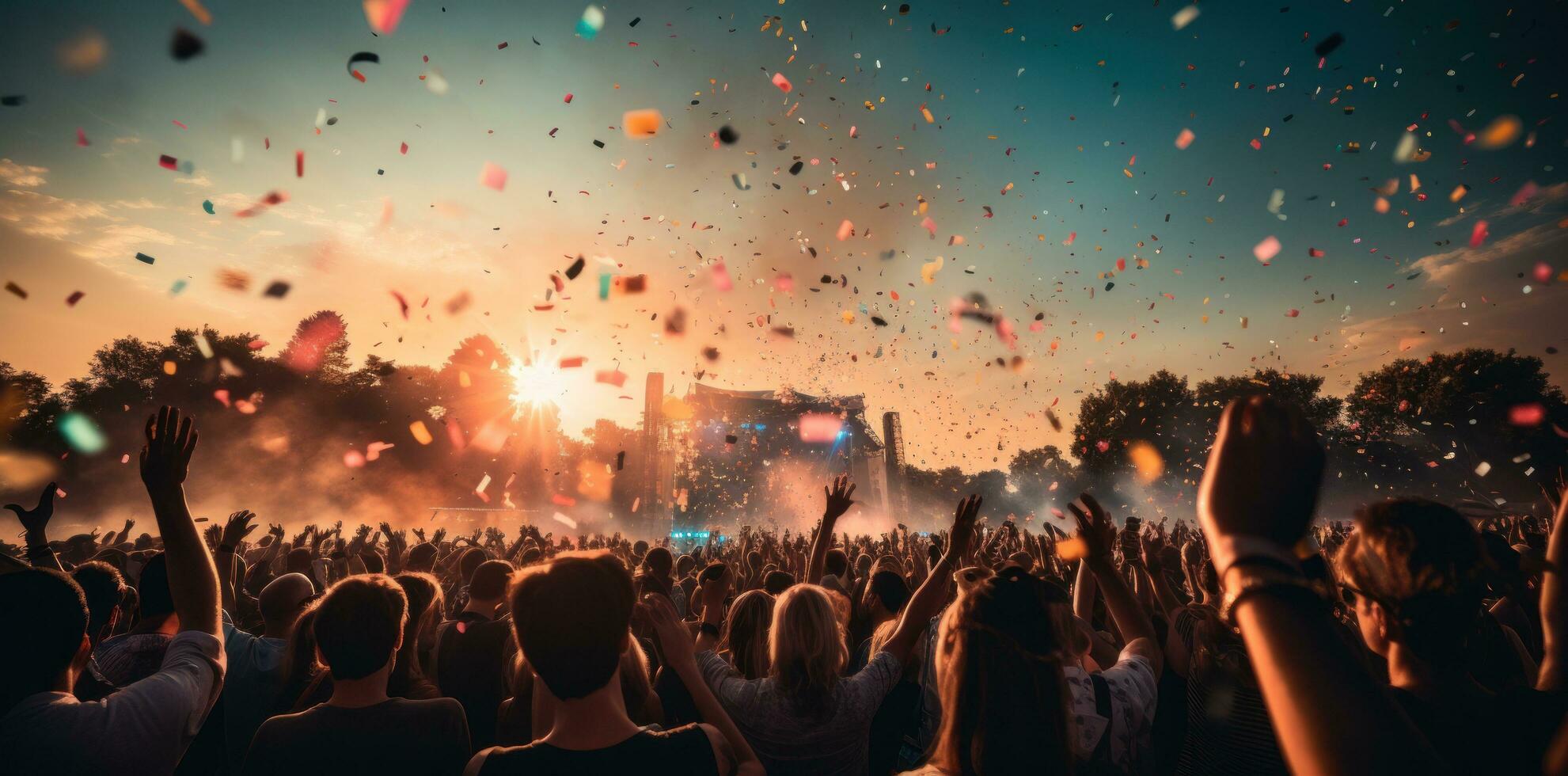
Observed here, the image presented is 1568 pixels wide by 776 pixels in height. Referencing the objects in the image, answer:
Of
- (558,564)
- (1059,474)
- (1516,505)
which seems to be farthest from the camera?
(1059,474)

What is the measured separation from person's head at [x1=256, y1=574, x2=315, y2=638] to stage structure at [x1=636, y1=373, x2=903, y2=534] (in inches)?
1866

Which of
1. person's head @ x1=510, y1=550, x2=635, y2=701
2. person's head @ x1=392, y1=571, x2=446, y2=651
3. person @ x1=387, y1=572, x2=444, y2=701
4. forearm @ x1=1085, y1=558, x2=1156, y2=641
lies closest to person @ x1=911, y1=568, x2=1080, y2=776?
person's head @ x1=510, y1=550, x2=635, y2=701

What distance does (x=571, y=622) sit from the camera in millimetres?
1955

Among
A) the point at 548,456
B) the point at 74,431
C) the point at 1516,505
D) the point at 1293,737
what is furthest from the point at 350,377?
the point at 1516,505

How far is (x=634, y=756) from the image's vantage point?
1876 mm

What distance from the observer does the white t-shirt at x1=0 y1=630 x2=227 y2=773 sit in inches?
75.0

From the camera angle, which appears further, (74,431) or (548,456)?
(548,456)

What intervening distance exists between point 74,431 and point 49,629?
143ft

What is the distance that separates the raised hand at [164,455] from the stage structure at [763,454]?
48.9 m

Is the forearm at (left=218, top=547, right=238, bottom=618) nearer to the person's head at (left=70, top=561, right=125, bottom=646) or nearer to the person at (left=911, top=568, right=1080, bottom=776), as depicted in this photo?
the person's head at (left=70, top=561, right=125, bottom=646)

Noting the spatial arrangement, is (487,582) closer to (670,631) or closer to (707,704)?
(670,631)

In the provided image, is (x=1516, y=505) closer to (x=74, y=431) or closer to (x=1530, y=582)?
(x=1530, y=582)

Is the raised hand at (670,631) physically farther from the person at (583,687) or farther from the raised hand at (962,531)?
the raised hand at (962,531)

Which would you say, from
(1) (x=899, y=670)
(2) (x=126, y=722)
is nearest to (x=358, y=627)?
(2) (x=126, y=722)
